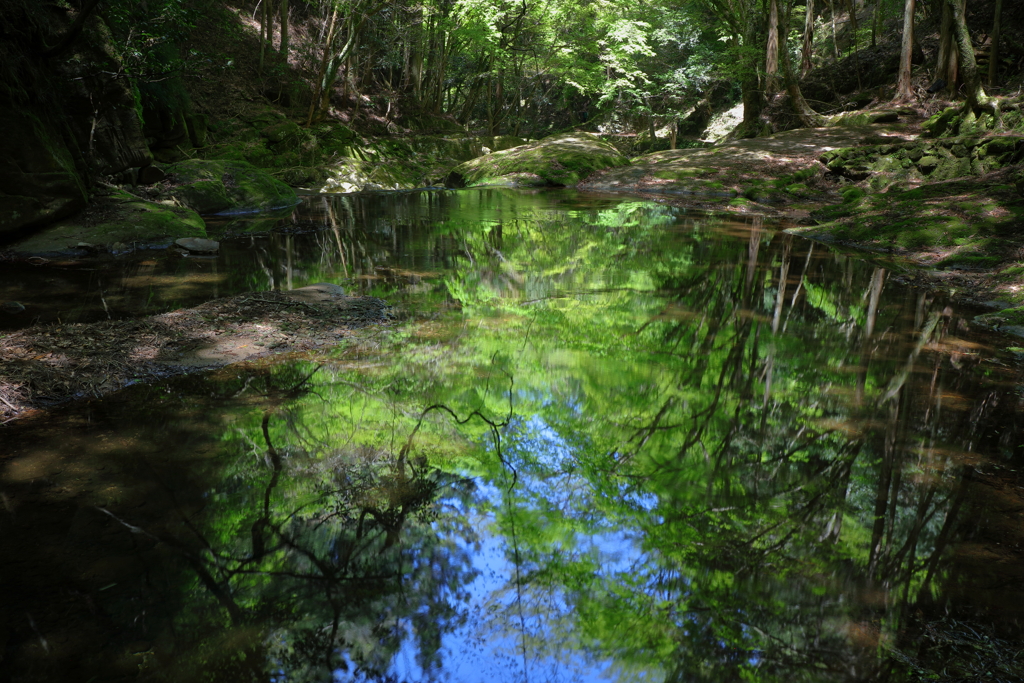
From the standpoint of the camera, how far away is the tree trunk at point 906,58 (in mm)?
17672

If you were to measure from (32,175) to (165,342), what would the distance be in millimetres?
5715

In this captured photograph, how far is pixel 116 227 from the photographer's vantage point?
9359 mm

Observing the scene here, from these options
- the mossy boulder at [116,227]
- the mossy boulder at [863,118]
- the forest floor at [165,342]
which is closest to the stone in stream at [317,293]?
the forest floor at [165,342]

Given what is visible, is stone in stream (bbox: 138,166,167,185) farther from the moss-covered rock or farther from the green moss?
the green moss

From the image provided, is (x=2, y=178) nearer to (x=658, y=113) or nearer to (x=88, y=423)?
(x=88, y=423)

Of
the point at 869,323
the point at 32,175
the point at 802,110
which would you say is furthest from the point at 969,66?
the point at 32,175

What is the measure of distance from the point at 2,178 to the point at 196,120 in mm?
10359

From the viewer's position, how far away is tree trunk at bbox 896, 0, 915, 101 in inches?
696

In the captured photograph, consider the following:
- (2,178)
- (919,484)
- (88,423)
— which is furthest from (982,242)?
(2,178)

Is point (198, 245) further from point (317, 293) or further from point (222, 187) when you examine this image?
point (222, 187)

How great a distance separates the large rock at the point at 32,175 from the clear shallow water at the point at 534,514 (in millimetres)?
Answer: 6209

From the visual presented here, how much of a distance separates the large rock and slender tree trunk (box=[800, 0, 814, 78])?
22.5m

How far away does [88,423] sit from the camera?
3674mm

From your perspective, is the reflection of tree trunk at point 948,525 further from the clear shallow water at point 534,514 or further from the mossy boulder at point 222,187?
the mossy boulder at point 222,187
